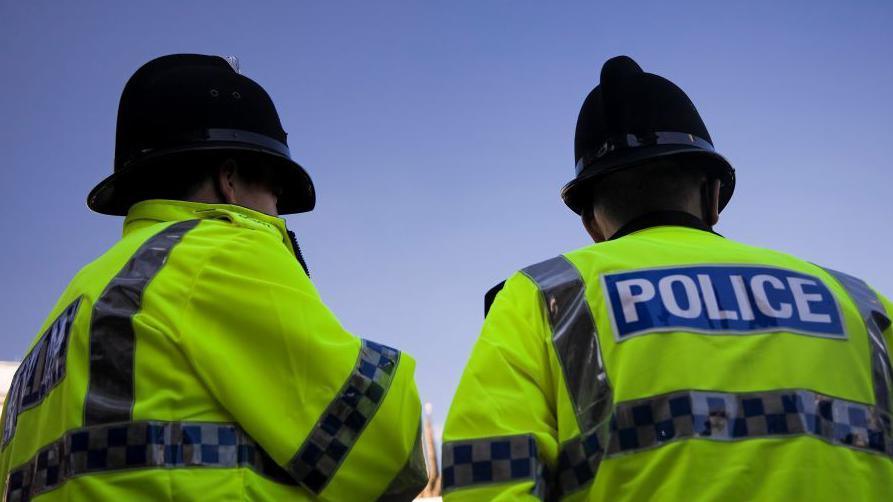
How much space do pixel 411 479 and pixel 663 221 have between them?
1046mm

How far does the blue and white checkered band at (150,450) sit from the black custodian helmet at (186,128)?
101 cm

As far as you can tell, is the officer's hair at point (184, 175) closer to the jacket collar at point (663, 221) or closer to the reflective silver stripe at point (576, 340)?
the reflective silver stripe at point (576, 340)

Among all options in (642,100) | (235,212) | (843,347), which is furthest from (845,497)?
(235,212)

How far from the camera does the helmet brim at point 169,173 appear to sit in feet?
10.4

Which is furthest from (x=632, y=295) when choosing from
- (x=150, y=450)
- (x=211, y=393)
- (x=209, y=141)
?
(x=209, y=141)

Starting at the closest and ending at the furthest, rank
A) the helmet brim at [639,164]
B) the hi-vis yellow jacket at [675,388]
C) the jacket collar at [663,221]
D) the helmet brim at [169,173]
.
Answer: the hi-vis yellow jacket at [675,388]
the jacket collar at [663,221]
the helmet brim at [639,164]
the helmet brim at [169,173]

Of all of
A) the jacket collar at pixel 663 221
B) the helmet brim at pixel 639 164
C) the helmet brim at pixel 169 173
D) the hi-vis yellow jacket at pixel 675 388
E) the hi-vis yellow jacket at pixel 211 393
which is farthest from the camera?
the helmet brim at pixel 169 173

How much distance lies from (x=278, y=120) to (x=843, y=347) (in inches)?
76.9

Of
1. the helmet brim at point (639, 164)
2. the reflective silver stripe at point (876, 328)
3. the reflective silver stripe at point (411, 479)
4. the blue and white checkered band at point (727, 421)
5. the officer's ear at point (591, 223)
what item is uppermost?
the helmet brim at point (639, 164)

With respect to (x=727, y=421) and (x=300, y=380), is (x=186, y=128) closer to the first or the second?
(x=300, y=380)

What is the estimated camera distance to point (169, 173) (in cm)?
319

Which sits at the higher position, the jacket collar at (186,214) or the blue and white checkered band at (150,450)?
the jacket collar at (186,214)

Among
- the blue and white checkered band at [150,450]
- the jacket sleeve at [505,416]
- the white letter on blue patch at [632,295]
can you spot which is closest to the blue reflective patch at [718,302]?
the white letter on blue patch at [632,295]

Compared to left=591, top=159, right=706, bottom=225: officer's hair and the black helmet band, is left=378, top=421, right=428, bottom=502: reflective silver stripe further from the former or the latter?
the black helmet band
